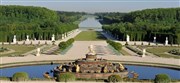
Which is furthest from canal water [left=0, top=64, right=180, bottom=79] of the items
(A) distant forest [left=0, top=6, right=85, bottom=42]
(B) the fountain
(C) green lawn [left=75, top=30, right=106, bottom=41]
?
(C) green lawn [left=75, top=30, right=106, bottom=41]

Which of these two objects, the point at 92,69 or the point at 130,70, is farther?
the point at 130,70

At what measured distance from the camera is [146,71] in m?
29.4

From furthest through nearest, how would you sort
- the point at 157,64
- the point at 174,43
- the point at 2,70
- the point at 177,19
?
1. the point at 177,19
2. the point at 174,43
3. the point at 157,64
4. the point at 2,70

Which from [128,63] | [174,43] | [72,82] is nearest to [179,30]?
[174,43]

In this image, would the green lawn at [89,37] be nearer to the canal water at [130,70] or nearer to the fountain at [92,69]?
the canal water at [130,70]

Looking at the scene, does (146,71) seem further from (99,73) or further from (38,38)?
(38,38)

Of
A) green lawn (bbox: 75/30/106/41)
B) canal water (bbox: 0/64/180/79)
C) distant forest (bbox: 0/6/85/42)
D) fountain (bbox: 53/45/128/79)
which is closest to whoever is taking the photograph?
fountain (bbox: 53/45/128/79)

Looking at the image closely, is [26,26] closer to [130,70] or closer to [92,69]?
[130,70]

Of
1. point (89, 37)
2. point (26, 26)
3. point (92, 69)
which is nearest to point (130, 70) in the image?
point (92, 69)

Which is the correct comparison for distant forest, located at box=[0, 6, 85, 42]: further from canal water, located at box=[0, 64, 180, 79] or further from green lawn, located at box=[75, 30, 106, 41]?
canal water, located at box=[0, 64, 180, 79]

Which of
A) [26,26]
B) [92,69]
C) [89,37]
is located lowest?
[89,37]

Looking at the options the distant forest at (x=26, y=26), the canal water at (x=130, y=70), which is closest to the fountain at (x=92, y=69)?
the canal water at (x=130, y=70)

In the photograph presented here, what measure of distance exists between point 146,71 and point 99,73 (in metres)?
5.39

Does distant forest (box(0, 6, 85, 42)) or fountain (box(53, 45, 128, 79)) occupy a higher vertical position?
fountain (box(53, 45, 128, 79))
